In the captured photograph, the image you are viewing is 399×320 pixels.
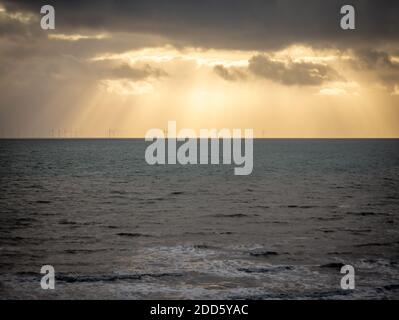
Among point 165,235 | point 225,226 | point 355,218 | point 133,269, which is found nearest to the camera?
point 133,269

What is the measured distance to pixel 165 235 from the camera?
34.2 meters

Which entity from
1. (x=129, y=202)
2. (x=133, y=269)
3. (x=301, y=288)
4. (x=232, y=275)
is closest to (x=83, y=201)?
(x=129, y=202)

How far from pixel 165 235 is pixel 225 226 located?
6.63 metres

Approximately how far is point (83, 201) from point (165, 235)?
978 inches

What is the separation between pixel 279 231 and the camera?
36062mm

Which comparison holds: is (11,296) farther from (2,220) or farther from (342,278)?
(2,220)

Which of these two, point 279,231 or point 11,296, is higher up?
point 279,231

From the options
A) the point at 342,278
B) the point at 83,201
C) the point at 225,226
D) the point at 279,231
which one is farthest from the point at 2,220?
the point at 342,278
